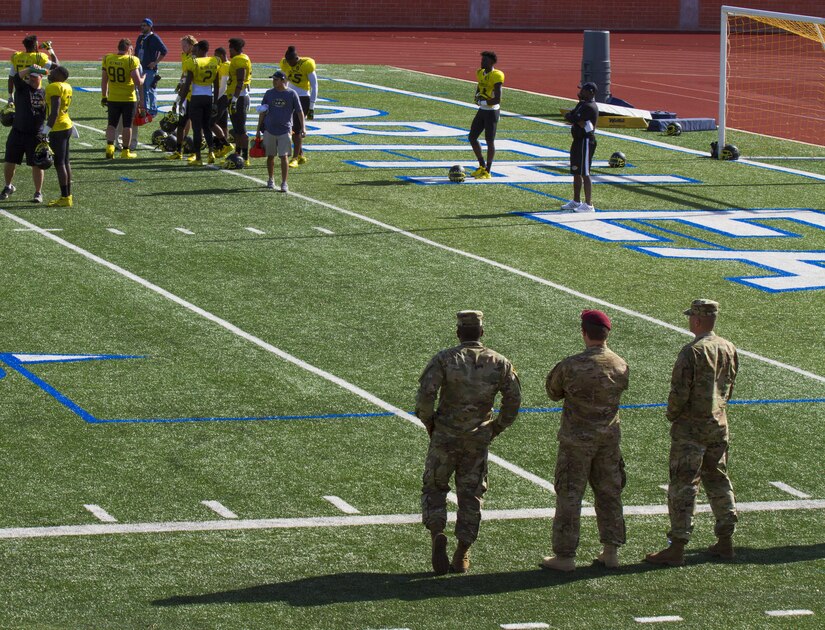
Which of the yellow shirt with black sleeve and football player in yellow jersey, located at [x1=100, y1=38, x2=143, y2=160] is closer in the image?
the yellow shirt with black sleeve

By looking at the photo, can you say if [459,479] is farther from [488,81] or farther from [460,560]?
[488,81]

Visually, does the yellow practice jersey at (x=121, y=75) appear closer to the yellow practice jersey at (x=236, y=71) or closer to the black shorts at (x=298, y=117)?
the yellow practice jersey at (x=236, y=71)

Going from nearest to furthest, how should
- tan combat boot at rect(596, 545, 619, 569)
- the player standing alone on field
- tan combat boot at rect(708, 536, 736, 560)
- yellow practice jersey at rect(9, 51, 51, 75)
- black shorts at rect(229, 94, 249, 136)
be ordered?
1. tan combat boot at rect(596, 545, 619, 569)
2. tan combat boot at rect(708, 536, 736, 560)
3. the player standing alone on field
4. black shorts at rect(229, 94, 249, 136)
5. yellow practice jersey at rect(9, 51, 51, 75)

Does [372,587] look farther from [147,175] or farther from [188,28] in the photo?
[188,28]

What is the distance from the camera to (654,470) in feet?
37.4

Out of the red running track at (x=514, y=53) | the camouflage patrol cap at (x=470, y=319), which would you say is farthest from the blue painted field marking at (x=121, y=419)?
the red running track at (x=514, y=53)

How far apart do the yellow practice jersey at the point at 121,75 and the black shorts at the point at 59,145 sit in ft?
12.8

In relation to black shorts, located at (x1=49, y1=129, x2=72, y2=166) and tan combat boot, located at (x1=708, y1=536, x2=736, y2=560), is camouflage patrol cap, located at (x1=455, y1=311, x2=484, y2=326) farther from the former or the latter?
black shorts, located at (x1=49, y1=129, x2=72, y2=166)

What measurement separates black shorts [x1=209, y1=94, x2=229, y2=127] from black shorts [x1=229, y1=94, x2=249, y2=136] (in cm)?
18

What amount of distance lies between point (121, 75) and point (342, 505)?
15.4 metres

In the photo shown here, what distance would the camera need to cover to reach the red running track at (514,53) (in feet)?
136

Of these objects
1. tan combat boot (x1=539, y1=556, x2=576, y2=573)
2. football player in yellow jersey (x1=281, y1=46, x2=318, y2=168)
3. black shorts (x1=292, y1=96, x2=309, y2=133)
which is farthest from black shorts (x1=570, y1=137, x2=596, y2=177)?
tan combat boot (x1=539, y1=556, x2=576, y2=573)

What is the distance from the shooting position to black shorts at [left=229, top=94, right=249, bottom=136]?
A: 24422mm

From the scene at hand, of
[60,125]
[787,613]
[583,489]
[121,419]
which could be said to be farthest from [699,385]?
[60,125]
